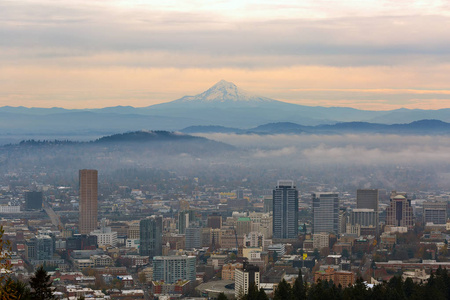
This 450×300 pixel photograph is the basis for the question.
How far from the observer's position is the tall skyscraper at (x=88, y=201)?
2474 inches

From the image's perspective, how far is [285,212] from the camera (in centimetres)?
6209

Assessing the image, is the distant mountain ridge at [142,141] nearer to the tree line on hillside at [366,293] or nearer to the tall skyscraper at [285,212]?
the tall skyscraper at [285,212]

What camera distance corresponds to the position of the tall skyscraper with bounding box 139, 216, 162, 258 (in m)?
50.6

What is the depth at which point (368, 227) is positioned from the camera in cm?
5962

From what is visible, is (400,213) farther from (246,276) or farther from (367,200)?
(246,276)

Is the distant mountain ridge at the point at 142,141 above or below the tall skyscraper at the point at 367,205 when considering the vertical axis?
above

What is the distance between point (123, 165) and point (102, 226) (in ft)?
133

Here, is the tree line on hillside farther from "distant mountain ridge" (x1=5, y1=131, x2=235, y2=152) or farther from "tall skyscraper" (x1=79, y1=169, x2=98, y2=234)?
"distant mountain ridge" (x1=5, y1=131, x2=235, y2=152)

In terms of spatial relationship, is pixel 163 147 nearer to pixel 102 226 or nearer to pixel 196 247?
pixel 102 226

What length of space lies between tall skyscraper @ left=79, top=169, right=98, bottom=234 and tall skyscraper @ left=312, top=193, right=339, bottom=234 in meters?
14.4

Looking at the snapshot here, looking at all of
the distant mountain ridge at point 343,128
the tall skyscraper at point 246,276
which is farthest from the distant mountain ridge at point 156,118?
the tall skyscraper at point 246,276

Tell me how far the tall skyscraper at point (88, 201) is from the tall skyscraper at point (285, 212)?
38.9 ft

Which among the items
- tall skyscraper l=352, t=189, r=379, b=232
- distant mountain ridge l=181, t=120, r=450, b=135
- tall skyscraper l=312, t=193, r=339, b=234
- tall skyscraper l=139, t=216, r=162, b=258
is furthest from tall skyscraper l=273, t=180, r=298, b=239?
distant mountain ridge l=181, t=120, r=450, b=135

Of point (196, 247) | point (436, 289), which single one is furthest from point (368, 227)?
point (436, 289)
